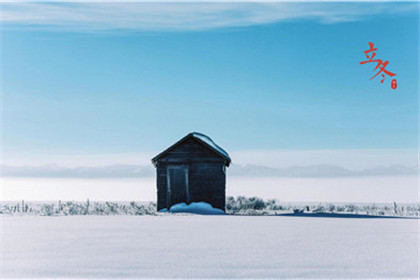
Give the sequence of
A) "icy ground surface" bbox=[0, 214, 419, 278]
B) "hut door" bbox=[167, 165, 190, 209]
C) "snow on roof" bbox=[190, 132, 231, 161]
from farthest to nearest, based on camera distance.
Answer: "hut door" bbox=[167, 165, 190, 209] → "snow on roof" bbox=[190, 132, 231, 161] → "icy ground surface" bbox=[0, 214, 419, 278]

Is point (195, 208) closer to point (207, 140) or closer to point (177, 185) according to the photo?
point (177, 185)

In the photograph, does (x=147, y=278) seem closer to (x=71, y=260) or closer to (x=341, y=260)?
(x=71, y=260)

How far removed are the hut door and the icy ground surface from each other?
1333cm

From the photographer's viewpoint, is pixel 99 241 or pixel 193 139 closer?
pixel 99 241

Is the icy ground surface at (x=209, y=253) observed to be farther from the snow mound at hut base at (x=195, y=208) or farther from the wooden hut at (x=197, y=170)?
the wooden hut at (x=197, y=170)

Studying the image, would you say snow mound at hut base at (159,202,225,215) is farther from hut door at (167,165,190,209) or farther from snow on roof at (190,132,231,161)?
snow on roof at (190,132,231,161)

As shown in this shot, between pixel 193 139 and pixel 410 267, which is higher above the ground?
pixel 193 139

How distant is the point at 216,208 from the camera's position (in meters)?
29.5

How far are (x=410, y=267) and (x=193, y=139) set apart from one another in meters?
20.7

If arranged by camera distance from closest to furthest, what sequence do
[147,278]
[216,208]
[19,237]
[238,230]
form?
[147,278] → [19,237] → [238,230] → [216,208]

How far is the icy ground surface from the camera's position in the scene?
8.88 meters

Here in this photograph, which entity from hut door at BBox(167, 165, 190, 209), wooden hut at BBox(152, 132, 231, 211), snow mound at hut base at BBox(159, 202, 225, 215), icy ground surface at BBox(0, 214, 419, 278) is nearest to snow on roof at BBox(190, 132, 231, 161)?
wooden hut at BBox(152, 132, 231, 211)

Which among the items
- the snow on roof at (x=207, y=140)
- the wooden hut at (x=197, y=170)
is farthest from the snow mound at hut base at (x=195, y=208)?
the snow on roof at (x=207, y=140)

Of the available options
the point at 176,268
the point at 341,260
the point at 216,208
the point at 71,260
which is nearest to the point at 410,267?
the point at 341,260
